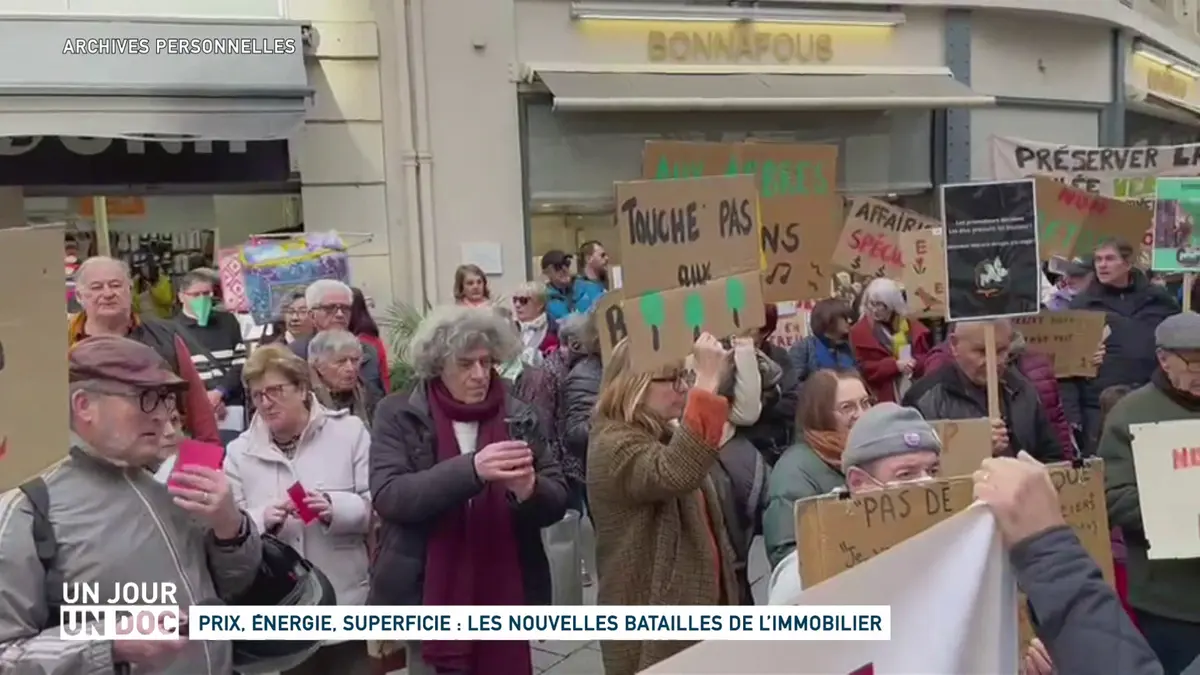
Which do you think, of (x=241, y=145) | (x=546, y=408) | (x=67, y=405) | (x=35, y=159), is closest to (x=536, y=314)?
(x=546, y=408)

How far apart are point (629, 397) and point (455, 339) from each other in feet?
1.92

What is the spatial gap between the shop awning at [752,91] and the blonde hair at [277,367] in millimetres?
5788


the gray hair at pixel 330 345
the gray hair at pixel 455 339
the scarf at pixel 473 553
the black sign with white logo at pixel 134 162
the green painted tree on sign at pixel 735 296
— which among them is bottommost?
the scarf at pixel 473 553

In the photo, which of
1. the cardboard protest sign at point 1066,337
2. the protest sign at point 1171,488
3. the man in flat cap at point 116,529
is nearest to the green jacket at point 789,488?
the protest sign at point 1171,488

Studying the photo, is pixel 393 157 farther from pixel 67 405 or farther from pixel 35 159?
pixel 67 405

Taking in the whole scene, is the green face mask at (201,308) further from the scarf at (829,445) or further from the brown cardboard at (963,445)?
the brown cardboard at (963,445)

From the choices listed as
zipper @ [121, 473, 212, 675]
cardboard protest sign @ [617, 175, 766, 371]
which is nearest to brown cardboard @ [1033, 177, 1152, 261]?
cardboard protest sign @ [617, 175, 766, 371]

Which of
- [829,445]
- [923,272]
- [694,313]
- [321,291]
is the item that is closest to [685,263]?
[694,313]

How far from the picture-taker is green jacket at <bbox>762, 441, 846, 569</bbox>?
311cm

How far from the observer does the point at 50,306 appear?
7.22 feet

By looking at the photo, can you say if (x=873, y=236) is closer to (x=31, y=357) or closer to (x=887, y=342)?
(x=887, y=342)

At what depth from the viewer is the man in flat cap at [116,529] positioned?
Result: 221 centimetres

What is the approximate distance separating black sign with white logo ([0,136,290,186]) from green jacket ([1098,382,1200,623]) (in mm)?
7084

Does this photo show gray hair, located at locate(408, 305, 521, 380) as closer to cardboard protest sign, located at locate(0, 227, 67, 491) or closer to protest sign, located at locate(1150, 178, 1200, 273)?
cardboard protest sign, located at locate(0, 227, 67, 491)
